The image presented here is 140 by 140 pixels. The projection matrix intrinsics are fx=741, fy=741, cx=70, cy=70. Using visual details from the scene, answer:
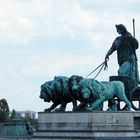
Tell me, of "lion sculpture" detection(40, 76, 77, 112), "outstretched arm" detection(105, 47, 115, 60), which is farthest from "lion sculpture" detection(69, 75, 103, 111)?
"outstretched arm" detection(105, 47, 115, 60)

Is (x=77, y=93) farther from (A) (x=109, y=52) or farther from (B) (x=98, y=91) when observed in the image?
(A) (x=109, y=52)

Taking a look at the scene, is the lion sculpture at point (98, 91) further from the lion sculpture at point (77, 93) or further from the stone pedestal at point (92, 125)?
the stone pedestal at point (92, 125)

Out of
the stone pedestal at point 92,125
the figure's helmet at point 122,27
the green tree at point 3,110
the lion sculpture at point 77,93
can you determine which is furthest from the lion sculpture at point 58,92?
the green tree at point 3,110

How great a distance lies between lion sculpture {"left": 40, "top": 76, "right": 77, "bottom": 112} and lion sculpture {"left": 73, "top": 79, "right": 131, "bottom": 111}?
3.22 ft

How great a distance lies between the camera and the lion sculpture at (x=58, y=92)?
4728cm

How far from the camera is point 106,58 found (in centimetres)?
5109

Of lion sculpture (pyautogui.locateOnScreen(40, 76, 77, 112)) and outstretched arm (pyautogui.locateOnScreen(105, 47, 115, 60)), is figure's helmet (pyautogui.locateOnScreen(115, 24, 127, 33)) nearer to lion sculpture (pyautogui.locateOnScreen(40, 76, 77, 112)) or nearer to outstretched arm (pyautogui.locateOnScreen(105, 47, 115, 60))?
outstretched arm (pyautogui.locateOnScreen(105, 47, 115, 60))

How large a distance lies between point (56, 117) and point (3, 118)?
177 ft

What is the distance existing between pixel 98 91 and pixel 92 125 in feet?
7.53

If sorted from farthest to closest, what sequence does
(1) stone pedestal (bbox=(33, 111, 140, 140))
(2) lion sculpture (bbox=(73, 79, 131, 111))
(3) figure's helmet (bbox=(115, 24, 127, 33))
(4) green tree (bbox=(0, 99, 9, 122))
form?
(4) green tree (bbox=(0, 99, 9, 122)) → (3) figure's helmet (bbox=(115, 24, 127, 33)) → (2) lion sculpture (bbox=(73, 79, 131, 111)) → (1) stone pedestal (bbox=(33, 111, 140, 140))

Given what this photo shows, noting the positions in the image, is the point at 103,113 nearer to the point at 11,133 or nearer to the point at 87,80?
the point at 87,80

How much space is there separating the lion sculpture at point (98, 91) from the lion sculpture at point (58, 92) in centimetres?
98

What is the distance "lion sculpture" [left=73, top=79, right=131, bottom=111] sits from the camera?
4634 centimetres

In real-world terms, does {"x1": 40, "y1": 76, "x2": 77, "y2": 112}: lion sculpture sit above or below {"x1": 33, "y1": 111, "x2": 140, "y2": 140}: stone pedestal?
above
